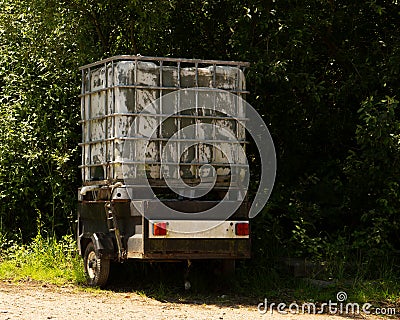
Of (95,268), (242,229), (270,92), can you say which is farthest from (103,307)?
(270,92)

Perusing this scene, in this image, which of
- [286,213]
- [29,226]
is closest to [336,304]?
[286,213]

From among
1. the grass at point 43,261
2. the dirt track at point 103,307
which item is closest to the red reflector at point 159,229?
the dirt track at point 103,307

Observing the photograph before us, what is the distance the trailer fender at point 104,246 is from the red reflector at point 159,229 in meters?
0.87

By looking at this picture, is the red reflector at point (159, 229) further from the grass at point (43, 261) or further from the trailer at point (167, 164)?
the grass at point (43, 261)

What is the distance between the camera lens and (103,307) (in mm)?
9180

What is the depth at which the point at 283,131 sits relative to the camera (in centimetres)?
1297

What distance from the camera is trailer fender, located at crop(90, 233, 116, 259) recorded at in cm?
1014

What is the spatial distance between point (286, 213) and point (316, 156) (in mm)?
1320

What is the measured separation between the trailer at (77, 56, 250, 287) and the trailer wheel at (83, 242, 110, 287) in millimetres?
13

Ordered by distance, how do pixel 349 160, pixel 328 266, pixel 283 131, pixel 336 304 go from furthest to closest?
pixel 283 131 < pixel 349 160 < pixel 328 266 < pixel 336 304

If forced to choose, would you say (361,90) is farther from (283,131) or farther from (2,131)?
(2,131)

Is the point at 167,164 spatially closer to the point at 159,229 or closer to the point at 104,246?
the point at 159,229

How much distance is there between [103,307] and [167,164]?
191 centimetres

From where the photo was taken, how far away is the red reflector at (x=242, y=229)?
987 centimetres
